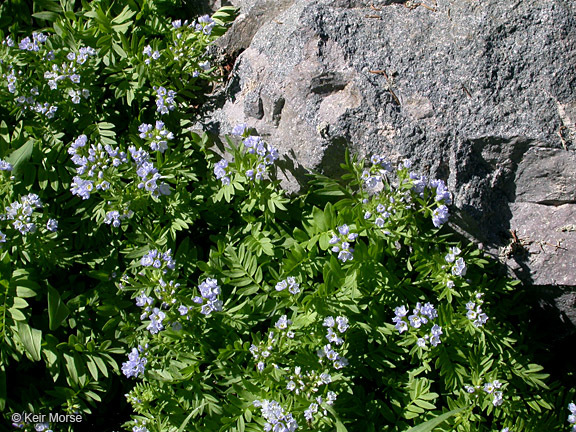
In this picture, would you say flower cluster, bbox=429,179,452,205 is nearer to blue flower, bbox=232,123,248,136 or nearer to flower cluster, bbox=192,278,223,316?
blue flower, bbox=232,123,248,136

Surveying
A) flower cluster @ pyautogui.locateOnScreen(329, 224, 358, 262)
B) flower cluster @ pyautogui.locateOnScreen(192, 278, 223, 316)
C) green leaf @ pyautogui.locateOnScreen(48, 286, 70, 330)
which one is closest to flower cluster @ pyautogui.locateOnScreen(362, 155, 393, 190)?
flower cluster @ pyautogui.locateOnScreen(329, 224, 358, 262)

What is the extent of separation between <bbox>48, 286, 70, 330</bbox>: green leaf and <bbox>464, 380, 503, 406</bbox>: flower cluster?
2651mm

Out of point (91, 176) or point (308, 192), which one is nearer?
point (91, 176)

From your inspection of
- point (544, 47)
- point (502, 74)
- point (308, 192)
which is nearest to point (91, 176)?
point (308, 192)

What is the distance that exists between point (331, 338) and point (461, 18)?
2301 millimetres

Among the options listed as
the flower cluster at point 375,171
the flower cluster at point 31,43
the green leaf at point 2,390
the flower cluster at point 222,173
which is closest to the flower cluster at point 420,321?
the flower cluster at point 375,171

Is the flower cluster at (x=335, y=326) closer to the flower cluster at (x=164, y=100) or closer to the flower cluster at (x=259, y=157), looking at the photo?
the flower cluster at (x=259, y=157)

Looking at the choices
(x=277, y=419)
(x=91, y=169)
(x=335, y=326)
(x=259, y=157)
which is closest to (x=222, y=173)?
(x=259, y=157)

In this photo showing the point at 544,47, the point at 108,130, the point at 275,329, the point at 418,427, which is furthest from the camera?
the point at 108,130

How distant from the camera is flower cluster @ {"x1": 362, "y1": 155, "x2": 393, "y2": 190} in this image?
127 inches

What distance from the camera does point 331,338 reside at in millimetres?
2967

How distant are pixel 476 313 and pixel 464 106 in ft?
4.37

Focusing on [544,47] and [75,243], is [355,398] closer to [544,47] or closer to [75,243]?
[75,243]

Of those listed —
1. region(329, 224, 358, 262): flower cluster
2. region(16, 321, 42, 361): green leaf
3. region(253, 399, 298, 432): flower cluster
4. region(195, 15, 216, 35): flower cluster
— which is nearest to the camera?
region(253, 399, 298, 432): flower cluster
